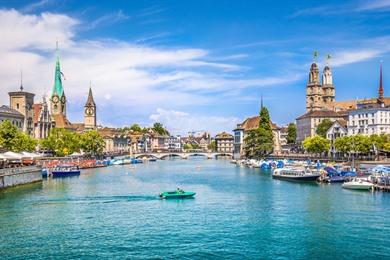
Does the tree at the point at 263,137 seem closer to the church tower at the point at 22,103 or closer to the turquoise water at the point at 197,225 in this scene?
the church tower at the point at 22,103

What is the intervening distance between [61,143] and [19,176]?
64.3m

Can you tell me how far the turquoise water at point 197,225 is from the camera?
33781 mm

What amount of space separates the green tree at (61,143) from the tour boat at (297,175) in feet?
217

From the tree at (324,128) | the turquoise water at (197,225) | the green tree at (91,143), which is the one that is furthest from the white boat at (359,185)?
the green tree at (91,143)

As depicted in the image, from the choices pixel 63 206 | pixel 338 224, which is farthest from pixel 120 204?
pixel 338 224

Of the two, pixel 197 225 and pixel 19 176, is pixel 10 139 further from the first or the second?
pixel 197 225

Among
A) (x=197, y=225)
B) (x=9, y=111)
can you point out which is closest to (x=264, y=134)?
(x=9, y=111)

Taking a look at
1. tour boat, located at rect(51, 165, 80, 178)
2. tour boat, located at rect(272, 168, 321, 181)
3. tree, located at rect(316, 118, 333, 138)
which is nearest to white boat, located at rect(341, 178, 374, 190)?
tour boat, located at rect(272, 168, 321, 181)

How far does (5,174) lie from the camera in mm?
66250

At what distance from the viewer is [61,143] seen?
135000 millimetres

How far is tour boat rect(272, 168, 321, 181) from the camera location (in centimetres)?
8050

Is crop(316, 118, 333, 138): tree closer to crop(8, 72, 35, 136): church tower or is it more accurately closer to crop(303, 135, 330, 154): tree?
crop(303, 135, 330, 154): tree

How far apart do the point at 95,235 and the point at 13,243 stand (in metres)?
5.82

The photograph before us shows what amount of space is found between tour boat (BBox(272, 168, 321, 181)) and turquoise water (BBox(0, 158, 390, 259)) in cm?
1363
